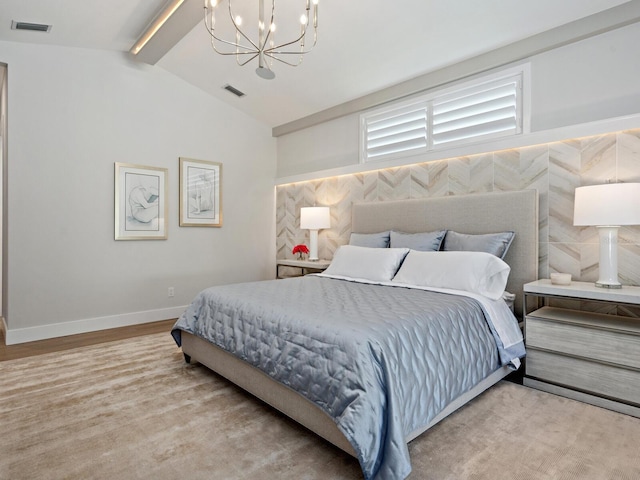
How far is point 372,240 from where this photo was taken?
394 centimetres

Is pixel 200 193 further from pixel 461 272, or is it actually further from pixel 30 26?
pixel 461 272

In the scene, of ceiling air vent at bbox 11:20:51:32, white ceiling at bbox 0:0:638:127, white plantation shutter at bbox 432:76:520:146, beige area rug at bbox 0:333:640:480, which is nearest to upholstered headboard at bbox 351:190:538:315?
white plantation shutter at bbox 432:76:520:146

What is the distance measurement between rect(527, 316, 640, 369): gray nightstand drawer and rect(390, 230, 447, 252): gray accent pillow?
3.41 ft

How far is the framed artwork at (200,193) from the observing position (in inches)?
186

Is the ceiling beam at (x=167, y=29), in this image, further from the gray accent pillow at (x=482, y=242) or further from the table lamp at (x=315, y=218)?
the gray accent pillow at (x=482, y=242)

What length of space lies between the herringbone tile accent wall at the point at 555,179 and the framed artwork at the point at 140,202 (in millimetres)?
2656

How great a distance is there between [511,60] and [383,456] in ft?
10.5

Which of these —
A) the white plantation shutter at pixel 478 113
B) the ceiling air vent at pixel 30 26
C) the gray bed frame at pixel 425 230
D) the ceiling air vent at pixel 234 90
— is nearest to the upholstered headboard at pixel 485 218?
the gray bed frame at pixel 425 230

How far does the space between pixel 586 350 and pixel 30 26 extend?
5178mm

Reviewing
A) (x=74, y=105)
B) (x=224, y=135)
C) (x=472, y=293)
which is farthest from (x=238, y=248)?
(x=472, y=293)

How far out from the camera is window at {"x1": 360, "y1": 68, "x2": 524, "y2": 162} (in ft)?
10.6

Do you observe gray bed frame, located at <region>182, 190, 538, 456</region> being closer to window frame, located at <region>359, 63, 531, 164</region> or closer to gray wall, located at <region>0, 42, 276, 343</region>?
window frame, located at <region>359, 63, 531, 164</region>

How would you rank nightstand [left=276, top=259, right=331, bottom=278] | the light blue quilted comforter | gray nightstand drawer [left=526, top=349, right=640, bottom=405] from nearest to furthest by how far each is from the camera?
the light blue quilted comforter → gray nightstand drawer [left=526, top=349, right=640, bottom=405] → nightstand [left=276, top=259, right=331, bottom=278]

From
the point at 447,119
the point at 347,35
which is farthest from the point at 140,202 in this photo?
the point at 447,119
